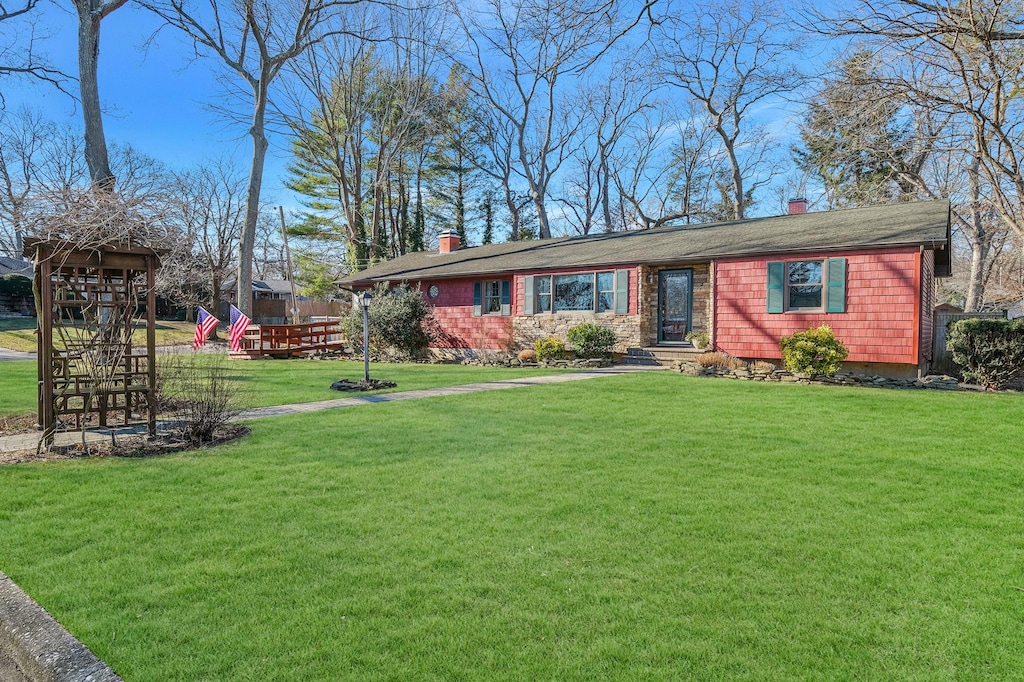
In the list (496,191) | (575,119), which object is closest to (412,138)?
(496,191)

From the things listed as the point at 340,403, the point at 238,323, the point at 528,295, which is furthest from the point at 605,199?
the point at 340,403

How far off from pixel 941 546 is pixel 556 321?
1283 cm

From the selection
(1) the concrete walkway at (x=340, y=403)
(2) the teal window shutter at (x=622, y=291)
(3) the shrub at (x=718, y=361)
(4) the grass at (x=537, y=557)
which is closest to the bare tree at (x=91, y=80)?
(1) the concrete walkway at (x=340, y=403)

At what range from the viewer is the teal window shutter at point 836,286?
11.6m

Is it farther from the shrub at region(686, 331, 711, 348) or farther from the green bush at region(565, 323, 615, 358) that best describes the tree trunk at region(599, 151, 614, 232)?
the shrub at region(686, 331, 711, 348)

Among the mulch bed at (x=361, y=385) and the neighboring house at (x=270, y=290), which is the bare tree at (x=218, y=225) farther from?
the mulch bed at (x=361, y=385)

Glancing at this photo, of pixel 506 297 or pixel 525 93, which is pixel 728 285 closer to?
pixel 506 297

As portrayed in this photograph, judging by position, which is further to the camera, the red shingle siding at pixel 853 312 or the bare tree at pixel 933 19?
the red shingle siding at pixel 853 312

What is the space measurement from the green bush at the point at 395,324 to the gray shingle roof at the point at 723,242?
1.55 meters

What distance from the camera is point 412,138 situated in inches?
1151

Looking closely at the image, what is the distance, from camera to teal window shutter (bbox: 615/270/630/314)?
14.5 meters

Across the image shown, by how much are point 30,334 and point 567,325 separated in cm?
2161

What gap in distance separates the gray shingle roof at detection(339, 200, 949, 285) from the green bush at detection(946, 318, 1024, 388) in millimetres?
1734

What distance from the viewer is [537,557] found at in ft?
10.2
